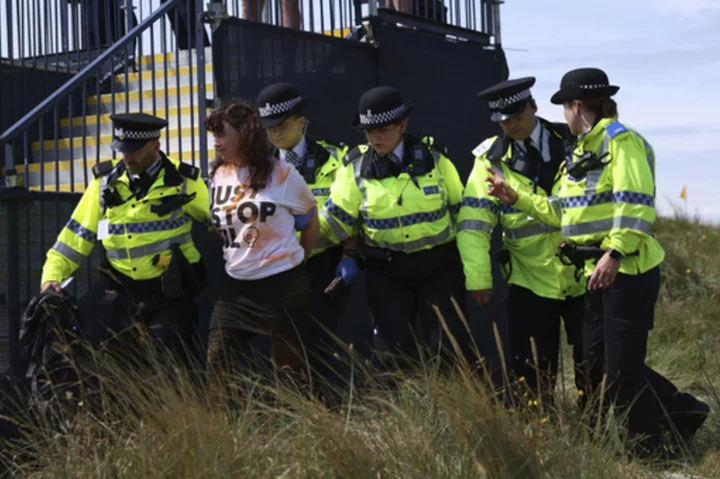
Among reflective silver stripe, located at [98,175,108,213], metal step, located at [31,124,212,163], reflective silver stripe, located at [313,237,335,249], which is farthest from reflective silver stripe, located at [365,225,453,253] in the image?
metal step, located at [31,124,212,163]

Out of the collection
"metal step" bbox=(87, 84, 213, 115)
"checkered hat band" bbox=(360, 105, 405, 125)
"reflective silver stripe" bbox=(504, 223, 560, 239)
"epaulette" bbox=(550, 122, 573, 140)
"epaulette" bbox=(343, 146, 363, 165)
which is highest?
"metal step" bbox=(87, 84, 213, 115)

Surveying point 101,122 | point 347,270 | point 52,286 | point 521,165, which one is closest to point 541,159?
point 521,165

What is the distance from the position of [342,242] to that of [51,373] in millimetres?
1786

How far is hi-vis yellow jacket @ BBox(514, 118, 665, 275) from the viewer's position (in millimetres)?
5309

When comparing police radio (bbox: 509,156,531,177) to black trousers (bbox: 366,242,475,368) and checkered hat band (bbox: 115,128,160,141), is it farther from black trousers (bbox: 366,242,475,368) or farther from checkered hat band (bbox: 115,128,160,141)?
checkered hat band (bbox: 115,128,160,141)

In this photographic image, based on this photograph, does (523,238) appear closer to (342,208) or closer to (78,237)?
(342,208)

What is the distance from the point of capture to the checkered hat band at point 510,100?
19.7 ft

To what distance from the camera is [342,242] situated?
6352 mm

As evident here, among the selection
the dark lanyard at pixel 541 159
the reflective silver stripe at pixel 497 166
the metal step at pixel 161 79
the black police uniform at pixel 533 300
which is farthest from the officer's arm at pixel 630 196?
the metal step at pixel 161 79

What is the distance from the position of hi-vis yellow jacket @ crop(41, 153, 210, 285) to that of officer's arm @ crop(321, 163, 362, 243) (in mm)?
744

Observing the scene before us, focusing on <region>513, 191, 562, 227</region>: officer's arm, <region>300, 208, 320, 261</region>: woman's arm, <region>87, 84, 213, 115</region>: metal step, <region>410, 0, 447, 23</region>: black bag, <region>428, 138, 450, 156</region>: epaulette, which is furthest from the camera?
<region>410, 0, 447, 23</region>: black bag

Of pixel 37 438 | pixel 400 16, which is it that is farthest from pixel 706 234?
pixel 37 438

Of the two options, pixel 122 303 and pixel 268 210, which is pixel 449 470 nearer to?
pixel 268 210

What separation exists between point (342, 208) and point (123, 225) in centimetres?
117
